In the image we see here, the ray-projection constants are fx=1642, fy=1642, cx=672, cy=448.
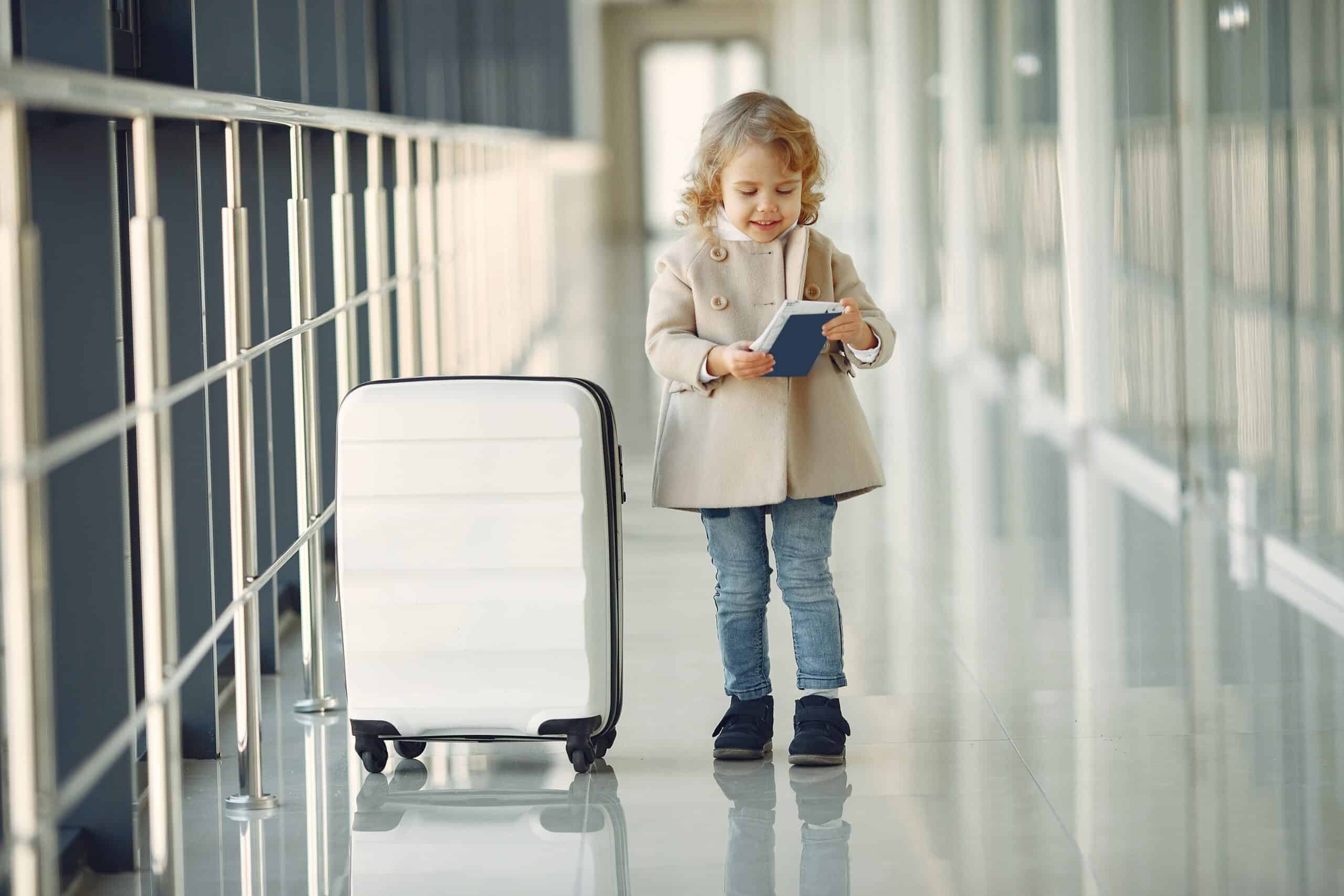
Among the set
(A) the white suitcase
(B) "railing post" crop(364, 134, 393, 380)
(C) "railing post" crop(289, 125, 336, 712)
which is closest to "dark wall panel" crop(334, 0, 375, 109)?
(B) "railing post" crop(364, 134, 393, 380)

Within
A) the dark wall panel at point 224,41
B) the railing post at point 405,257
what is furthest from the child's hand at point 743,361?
the railing post at point 405,257

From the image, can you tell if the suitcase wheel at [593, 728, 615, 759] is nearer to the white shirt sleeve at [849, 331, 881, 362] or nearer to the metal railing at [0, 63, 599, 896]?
the metal railing at [0, 63, 599, 896]

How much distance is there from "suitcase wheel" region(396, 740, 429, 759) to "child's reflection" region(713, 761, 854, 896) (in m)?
0.43

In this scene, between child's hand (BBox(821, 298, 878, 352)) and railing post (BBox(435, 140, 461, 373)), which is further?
railing post (BBox(435, 140, 461, 373))

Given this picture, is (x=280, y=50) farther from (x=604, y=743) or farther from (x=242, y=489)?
(x=604, y=743)

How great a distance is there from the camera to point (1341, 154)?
320 cm

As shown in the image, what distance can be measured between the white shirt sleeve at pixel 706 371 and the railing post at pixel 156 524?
0.75 meters

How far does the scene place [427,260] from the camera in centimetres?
475

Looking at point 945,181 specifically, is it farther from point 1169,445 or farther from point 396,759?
point 396,759

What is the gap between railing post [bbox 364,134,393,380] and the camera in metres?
3.55

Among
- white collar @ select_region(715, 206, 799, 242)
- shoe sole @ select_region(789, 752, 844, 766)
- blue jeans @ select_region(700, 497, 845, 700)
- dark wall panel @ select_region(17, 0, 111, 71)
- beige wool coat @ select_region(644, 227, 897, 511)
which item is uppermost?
dark wall panel @ select_region(17, 0, 111, 71)

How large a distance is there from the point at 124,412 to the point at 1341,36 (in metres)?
2.53

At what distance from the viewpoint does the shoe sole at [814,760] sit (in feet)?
7.68

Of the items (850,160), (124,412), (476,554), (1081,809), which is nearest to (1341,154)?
(1081,809)
